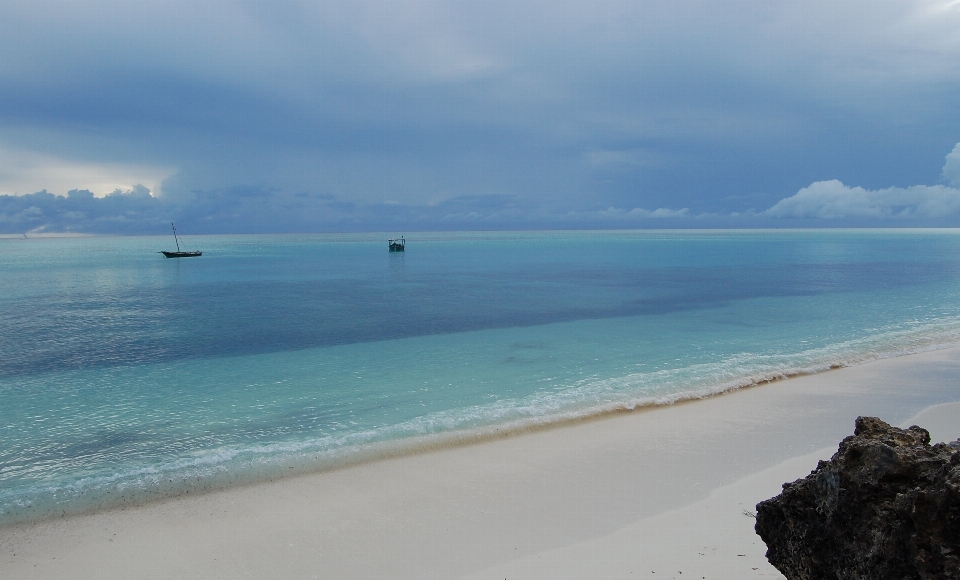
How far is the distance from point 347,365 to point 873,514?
16707mm

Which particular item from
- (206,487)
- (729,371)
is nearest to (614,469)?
(206,487)

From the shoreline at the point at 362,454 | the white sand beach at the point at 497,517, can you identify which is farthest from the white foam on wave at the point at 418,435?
the white sand beach at the point at 497,517

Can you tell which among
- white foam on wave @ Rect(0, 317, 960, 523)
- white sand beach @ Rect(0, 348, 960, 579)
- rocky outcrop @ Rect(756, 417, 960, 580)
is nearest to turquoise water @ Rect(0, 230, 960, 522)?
white foam on wave @ Rect(0, 317, 960, 523)

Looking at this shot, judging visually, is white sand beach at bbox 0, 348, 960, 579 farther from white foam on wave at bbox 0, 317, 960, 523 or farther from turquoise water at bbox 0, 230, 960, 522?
turquoise water at bbox 0, 230, 960, 522

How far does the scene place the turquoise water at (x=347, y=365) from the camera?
11.1 meters

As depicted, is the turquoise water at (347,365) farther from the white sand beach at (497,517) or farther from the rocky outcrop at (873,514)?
the rocky outcrop at (873,514)

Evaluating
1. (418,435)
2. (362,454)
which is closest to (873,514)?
(362,454)

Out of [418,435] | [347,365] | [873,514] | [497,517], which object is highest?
[873,514]

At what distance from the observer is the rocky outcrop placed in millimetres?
3357

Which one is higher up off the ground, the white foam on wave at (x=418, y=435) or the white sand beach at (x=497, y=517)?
the white sand beach at (x=497, y=517)

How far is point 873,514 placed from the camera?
3.77 m

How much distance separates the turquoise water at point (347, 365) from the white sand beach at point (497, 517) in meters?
1.04

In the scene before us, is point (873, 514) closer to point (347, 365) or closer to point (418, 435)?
point (418, 435)

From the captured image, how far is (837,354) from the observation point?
1895 centimetres
